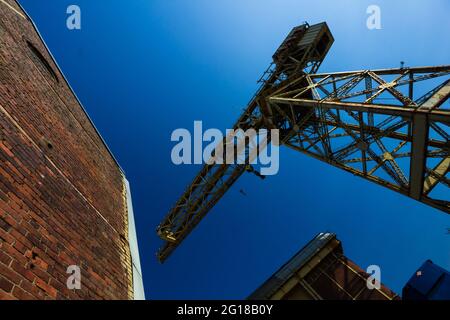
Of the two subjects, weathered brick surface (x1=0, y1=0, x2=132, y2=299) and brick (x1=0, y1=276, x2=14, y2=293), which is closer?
brick (x1=0, y1=276, x2=14, y2=293)

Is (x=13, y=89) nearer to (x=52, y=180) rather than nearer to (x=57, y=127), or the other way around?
(x=57, y=127)

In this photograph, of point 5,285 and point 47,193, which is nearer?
point 5,285

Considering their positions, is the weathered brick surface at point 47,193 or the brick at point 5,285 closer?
the brick at point 5,285

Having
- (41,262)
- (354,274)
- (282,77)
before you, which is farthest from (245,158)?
(41,262)

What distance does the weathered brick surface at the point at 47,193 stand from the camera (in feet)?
9.07

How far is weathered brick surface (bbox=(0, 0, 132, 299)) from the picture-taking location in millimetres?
2766

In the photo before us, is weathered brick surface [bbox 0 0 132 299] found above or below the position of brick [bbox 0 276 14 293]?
above

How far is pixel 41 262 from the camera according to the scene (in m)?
2.87

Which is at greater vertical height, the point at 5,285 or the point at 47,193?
the point at 47,193

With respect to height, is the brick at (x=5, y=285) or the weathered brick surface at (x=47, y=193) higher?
the weathered brick surface at (x=47, y=193)

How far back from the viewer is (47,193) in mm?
3643
